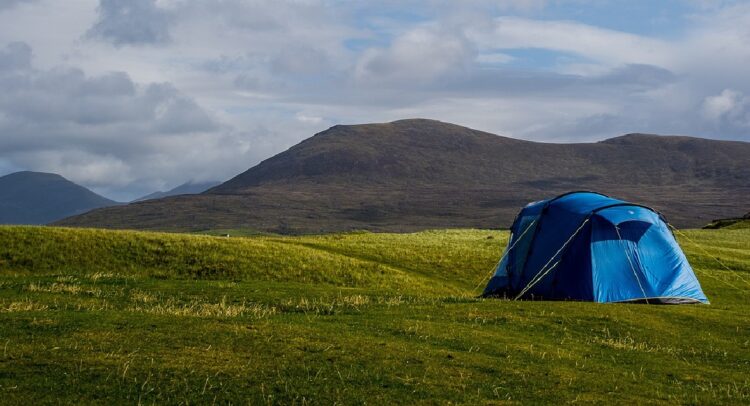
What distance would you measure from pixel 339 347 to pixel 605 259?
1822 cm

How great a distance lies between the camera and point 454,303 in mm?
28422

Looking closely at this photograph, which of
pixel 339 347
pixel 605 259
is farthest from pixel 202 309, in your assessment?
pixel 605 259

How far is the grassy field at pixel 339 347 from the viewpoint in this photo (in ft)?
48.7

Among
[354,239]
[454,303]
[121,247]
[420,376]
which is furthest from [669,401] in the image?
[354,239]

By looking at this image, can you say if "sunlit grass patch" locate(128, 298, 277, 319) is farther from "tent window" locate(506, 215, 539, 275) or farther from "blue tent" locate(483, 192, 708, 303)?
"tent window" locate(506, 215, 539, 275)

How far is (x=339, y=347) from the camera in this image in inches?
728

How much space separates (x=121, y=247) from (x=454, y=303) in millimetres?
24977

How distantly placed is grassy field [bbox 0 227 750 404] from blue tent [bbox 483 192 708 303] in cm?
262

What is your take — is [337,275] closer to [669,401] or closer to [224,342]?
[224,342]

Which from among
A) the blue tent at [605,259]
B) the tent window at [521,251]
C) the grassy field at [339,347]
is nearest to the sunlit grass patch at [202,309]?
the grassy field at [339,347]

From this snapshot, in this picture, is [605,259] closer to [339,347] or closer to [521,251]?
[521,251]

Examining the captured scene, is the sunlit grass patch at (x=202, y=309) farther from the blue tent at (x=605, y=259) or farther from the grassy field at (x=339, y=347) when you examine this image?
the blue tent at (x=605, y=259)

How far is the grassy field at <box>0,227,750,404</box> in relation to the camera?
14.9 m

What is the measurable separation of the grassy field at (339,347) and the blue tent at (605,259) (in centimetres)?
262
